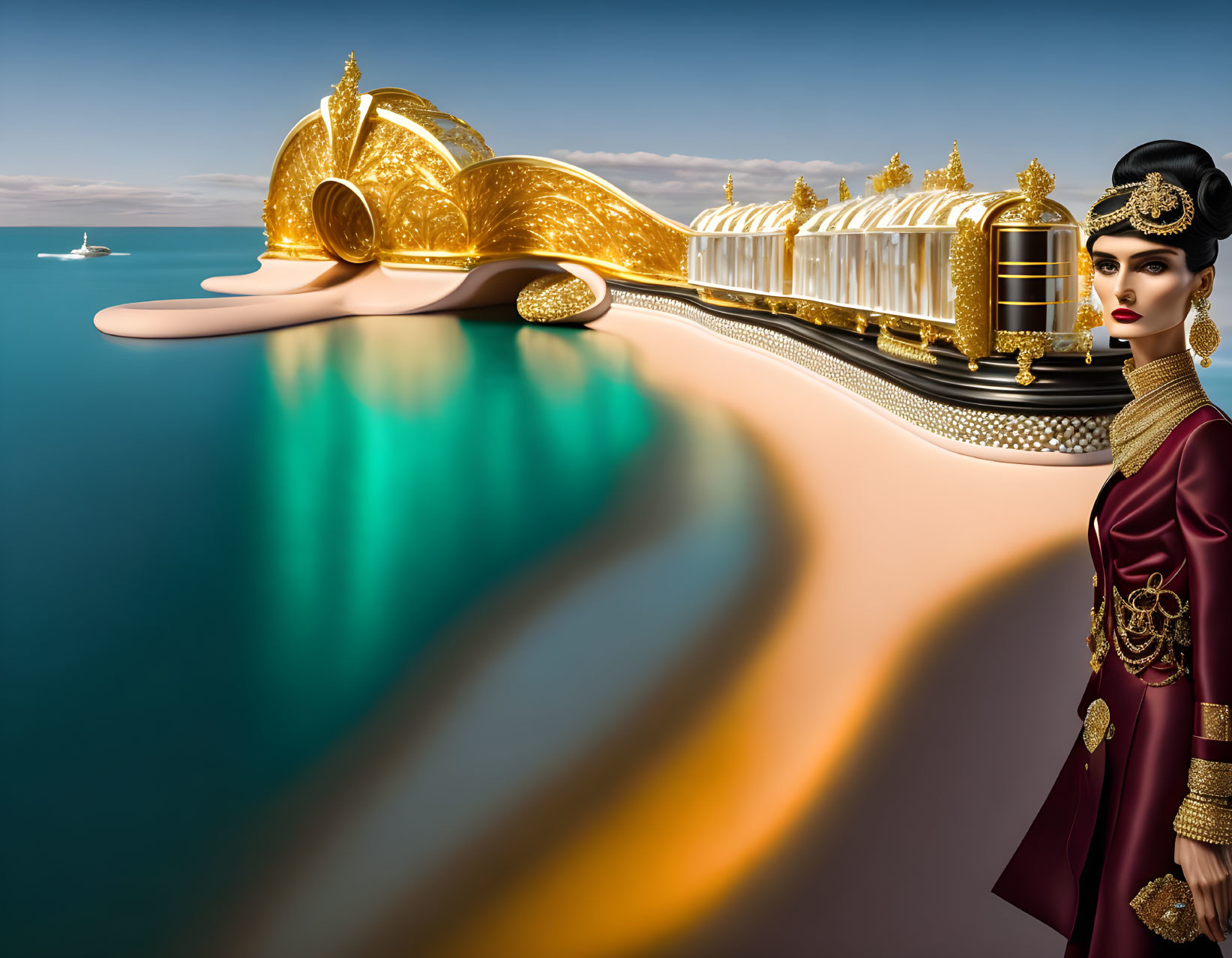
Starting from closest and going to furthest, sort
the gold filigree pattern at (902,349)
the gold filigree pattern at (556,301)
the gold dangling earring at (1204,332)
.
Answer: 1. the gold dangling earring at (1204,332)
2. the gold filigree pattern at (902,349)
3. the gold filigree pattern at (556,301)

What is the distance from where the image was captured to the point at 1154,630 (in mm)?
1027

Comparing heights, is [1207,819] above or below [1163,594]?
below

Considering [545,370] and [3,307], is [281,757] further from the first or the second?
[3,307]

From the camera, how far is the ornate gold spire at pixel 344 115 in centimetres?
920

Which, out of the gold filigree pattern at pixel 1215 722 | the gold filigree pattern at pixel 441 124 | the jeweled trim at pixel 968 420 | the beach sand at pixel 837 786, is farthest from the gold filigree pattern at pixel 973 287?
the gold filigree pattern at pixel 441 124

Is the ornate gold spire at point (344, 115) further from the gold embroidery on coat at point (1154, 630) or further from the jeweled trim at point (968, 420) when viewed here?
the gold embroidery on coat at point (1154, 630)

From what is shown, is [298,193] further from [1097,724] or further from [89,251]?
[89,251]

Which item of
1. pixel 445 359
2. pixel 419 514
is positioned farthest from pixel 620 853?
pixel 445 359

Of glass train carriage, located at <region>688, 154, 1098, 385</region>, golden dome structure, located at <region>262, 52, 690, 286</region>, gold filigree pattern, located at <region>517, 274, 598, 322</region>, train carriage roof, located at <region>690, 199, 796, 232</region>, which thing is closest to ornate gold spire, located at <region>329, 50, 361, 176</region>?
golden dome structure, located at <region>262, 52, 690, 286</region>

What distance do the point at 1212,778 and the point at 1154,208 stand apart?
602 millimetres

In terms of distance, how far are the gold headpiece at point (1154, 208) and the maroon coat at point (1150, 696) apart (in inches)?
8.0

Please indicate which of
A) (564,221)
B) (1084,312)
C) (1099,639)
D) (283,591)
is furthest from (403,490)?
(564,221)

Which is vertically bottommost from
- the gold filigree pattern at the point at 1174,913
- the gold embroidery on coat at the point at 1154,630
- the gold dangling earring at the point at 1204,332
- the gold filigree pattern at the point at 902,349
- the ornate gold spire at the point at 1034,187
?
the gold filigree pattern at the point at 1174,913

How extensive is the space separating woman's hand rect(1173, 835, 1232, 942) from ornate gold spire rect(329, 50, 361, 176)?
9.51 meters
